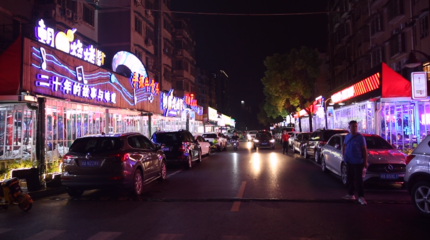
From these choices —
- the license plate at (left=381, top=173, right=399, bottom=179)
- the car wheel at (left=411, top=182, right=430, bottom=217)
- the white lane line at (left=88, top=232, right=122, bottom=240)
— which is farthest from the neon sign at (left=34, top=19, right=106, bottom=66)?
the car wheel at (left=411, top=182, right=430, bottom=217)

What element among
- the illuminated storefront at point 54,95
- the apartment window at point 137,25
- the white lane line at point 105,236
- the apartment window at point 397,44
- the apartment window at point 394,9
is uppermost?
the apartment window at point 137,25

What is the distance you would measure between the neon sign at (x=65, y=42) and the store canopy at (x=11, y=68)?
4.58 ft

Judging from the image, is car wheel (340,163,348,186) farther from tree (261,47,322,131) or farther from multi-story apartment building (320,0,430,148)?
tree (261,47,322,131)

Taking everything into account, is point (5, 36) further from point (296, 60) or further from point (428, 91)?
point (296, 60)

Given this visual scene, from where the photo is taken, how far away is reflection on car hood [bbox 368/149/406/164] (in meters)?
9.88

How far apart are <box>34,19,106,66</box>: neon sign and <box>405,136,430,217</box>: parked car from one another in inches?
487

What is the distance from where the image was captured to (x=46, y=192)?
32.4 feet

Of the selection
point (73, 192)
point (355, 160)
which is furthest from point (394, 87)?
point (73, 192)

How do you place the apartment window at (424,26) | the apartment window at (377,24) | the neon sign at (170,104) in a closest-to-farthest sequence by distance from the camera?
1. the apartment window at (424,26)
2. the neon sign at (170,104)
3. the apartment window at (377,24)

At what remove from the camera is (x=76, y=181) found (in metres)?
8.91

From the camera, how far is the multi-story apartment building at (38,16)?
1945 centimetres

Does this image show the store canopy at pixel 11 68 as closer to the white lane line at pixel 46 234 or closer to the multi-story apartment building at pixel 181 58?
the white lane line at pixel 46 234

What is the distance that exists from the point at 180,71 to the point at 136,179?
136 feet

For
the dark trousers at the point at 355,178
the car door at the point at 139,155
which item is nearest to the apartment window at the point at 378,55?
the dark trousers at the point at 355,178
